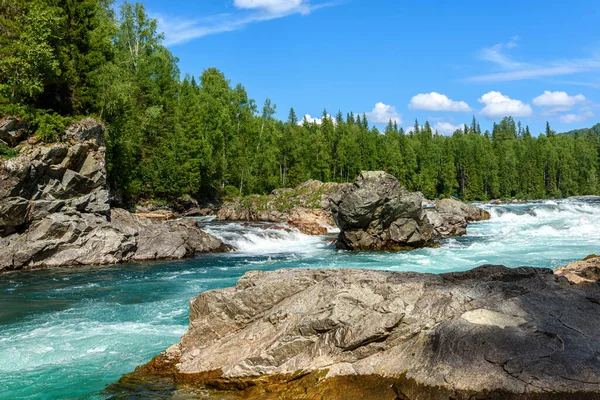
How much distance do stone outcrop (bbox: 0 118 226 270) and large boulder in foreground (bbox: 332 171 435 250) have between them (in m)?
8.63

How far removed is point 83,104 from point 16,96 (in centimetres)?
592

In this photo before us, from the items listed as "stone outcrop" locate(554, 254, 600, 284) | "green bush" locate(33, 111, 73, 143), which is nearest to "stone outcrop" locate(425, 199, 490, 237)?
"stone outcrop" locate(554, 254, 600, 284)

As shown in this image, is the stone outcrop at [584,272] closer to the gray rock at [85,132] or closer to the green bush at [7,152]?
the green bush at [7,152]

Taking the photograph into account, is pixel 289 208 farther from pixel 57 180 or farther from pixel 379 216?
pixel 57 180

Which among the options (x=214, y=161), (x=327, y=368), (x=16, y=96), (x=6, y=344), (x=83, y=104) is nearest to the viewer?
(x=327, y=368)

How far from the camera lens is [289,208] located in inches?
1769

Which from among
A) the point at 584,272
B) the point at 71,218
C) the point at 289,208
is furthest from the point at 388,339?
the point at 289,208

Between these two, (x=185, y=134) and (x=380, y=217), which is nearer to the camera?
(x=380, y=217)

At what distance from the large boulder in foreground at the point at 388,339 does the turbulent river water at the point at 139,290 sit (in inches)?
87.5

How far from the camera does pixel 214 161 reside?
5534 centimetres

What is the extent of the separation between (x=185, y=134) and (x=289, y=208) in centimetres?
1803

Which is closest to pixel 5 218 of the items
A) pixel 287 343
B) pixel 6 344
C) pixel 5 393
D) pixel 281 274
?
pixel 6 344

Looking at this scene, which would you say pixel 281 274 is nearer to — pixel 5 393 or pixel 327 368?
pixel 327 368

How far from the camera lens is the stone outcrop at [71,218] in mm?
21734
